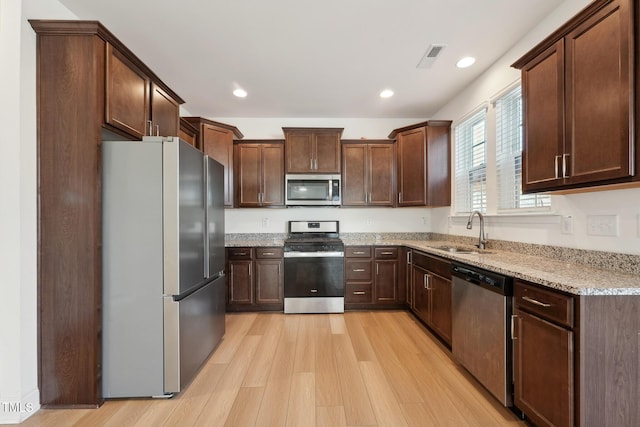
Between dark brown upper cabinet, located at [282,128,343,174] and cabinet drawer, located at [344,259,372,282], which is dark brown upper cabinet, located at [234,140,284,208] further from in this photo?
cabinet drawer, located at [344,259,372,282]

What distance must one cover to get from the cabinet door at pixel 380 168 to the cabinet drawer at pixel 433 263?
40.7 inches

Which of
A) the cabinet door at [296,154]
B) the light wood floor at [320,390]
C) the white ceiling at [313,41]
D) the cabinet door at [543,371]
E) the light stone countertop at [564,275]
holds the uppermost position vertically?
the white ceiling at [313,41]

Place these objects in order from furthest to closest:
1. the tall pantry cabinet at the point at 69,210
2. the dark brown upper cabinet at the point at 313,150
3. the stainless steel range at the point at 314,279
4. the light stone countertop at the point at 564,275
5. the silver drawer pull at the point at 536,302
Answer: the dark brown upper cabinet at the point at 313,150 → the stainless steel range at the point at 314,279 → the tall pantry cabinet at the point at 69,210 → the silver drawer pull at the point at 536,302 → the light stone countertop at the point at 564,275

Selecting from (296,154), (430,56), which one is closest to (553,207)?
(430,56)

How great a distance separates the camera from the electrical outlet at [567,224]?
74.2 inches

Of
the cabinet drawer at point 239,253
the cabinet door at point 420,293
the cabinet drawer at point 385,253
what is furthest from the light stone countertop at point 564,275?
the cabinet drawer at point 239,253

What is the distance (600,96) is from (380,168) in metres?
2.59

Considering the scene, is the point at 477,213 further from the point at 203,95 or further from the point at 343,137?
the point at 203,95

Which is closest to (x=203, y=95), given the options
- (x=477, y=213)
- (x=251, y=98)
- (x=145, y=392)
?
(x=251, y=98)

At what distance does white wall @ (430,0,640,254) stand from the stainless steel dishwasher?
670mm

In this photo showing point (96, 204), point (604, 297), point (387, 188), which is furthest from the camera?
point (387, 188)

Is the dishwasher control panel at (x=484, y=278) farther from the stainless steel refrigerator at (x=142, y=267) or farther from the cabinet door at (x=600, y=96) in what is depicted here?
the stainless steel refrigerator at (x=142, y=267)

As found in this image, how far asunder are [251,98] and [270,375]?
3101 millimetres

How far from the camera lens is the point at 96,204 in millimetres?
1750
